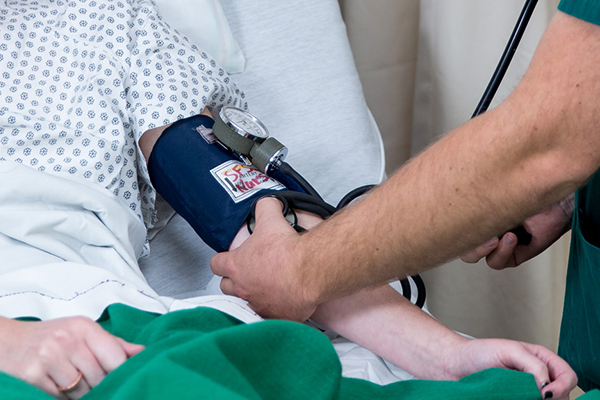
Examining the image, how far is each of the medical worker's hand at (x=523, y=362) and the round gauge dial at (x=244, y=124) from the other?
46 centimetres

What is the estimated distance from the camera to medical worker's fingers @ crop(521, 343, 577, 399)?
2.16 feet

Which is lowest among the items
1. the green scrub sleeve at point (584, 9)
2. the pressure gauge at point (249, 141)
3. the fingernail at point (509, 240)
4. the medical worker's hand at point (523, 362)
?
the fingernail at point (509, 240)

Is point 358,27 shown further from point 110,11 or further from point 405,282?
point 405,282

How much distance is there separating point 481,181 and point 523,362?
A: 0.76ft

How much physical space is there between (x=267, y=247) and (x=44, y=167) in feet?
1.26

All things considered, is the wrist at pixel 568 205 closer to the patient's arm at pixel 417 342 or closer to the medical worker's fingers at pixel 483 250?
the medical worker's fingers at pixel 483 250

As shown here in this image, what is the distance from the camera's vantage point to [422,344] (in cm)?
79

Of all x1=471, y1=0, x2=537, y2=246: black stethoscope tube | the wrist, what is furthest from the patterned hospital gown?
the wrist

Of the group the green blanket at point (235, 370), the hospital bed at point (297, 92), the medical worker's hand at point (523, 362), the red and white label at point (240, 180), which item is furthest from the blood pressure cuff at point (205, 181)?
the medical worker's hand at point (523, 362)

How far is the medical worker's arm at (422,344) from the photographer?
0.69m

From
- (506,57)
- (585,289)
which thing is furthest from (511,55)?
(585,289)

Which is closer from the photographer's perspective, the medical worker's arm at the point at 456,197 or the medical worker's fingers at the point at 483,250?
the medical worker's arm at the point at 456,197

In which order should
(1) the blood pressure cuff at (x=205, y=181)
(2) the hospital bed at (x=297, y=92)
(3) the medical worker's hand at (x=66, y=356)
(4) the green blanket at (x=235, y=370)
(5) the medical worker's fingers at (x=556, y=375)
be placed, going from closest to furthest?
(4) the green blanket at (x=235, y=370) → (3) the medical worker's hand at (x=66, y=356) → (5) the medical worker's fingers at (x=556, y=375) → (1) the blood pressure cuff at (x=205, y=181) → (2) the hospital bed at (x=297, y=92)

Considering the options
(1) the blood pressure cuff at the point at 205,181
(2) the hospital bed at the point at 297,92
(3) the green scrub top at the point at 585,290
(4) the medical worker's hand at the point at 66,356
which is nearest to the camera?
(4) the medical worker's hand at the point at 66,356
